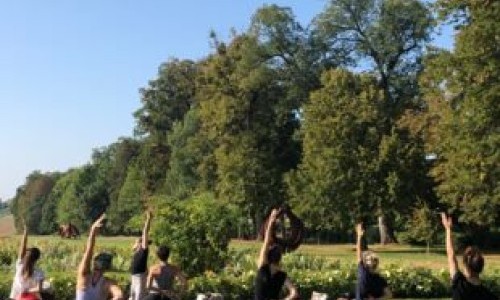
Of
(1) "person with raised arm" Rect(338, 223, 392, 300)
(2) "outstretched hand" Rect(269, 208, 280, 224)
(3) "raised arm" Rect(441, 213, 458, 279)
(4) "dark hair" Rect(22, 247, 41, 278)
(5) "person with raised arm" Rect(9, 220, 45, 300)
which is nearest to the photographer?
(3) "raised arm" Rect(441, 213, 458, 279)

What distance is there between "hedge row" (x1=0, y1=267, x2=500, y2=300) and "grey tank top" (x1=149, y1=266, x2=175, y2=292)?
27.7 ft

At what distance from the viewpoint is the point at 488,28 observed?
3872 centimetres

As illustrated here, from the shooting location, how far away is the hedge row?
20.3 meters

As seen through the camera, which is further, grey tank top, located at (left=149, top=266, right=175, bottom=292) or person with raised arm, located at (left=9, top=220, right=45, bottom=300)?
grey tank top, located at (left=149, top=266, right=175, bottom=292)

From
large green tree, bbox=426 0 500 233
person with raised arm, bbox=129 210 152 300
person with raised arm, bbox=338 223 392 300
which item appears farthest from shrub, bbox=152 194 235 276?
large green tree, bbox=426 0 500 233

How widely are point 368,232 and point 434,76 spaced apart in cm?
2343

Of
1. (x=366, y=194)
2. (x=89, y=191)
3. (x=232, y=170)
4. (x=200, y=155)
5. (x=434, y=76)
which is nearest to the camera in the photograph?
(x=434, y=76)

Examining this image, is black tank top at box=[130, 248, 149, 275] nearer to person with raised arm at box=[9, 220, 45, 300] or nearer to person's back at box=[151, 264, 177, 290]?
person's back at box=[151, 264, 177, 290]

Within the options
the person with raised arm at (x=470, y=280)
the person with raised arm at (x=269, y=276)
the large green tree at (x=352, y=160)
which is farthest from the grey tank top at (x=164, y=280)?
the large green tree at (x=352, y=160)

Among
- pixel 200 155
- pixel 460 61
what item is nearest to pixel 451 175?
pixel 460 61

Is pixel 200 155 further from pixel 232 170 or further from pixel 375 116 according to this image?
pixel 375 116

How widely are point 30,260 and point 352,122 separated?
44.6 metres

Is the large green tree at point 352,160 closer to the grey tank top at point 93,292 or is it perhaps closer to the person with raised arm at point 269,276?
the person with raised arm at point 269,276

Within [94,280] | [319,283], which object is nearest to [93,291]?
[94,280]
